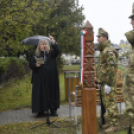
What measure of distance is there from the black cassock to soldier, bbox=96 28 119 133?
1.72 metres

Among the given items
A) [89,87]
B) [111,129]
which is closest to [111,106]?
[111,129]

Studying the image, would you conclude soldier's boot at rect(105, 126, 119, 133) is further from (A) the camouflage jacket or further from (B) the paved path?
(B) the paved path

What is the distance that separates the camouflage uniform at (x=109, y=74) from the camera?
481 centimetres

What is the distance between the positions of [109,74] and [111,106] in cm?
68

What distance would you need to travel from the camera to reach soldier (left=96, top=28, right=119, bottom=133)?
4823mm

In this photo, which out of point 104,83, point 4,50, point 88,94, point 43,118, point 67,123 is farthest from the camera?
point 4,50

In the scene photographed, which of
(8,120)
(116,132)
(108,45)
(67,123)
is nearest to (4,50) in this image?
(8,120)

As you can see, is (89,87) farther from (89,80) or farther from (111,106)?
(111,106)

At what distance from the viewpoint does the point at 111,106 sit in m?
5.02

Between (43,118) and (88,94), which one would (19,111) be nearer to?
(43,118)

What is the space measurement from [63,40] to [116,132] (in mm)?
17751

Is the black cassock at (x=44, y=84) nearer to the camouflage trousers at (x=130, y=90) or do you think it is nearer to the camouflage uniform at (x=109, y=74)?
the camouflage uniform at (x=109, y=74)

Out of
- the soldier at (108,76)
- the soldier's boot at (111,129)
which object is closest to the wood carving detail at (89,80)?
the soldier at (108,76)

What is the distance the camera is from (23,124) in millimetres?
6043
